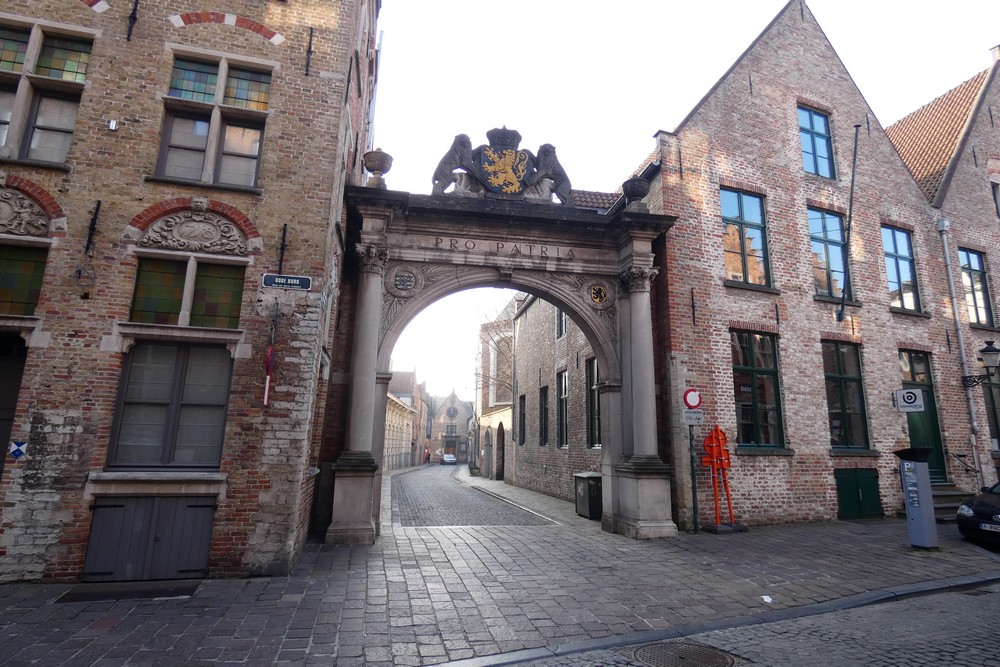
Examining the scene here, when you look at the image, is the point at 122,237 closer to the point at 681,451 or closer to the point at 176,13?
the point at 176,13

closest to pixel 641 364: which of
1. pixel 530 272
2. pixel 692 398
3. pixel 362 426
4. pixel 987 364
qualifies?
pixel 692 398

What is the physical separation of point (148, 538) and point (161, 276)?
10.6 feet

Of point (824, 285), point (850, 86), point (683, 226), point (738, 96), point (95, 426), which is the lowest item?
point (95, 426)

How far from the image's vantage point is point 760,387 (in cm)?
1088

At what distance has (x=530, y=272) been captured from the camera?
1023 centimetres

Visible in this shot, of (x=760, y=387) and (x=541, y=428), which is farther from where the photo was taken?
(x=541, y=428)

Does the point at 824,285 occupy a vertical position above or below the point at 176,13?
below

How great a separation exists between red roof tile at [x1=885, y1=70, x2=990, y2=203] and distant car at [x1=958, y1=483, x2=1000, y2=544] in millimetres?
8643

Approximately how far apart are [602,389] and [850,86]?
10.4 meters

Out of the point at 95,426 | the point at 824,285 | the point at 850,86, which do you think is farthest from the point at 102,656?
the point at 850,86

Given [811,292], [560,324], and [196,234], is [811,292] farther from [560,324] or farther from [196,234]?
[196,234]

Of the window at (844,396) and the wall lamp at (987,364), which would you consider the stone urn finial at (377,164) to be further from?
the wall lamp at (987,364)

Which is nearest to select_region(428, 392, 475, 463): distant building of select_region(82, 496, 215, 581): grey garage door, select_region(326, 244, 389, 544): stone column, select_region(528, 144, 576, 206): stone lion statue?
select_region(528, 144, 576, 206): stone lion statue

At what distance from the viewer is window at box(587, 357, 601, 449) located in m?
13.9
